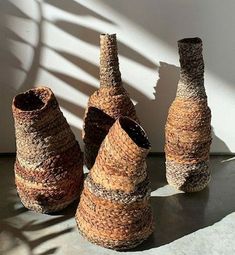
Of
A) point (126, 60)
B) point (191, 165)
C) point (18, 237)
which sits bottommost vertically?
point (18, 237)

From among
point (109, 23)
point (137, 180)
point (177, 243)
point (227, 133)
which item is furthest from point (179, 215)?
point (109, 23)

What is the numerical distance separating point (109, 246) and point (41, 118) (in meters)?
0.30

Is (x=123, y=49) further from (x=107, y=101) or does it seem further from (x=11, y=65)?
(x=11, y=65)

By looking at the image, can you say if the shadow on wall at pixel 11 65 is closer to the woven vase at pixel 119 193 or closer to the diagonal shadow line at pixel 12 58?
the diagonal shadow line at pixel 12 58

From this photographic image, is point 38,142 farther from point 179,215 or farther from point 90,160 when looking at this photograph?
point 179,215

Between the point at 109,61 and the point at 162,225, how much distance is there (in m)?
0.38

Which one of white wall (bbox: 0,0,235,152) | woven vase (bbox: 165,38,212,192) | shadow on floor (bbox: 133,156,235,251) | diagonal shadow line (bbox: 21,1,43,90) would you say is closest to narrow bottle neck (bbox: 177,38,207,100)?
woven vase (bbox: 165,38,212,192)

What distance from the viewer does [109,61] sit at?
111 cm

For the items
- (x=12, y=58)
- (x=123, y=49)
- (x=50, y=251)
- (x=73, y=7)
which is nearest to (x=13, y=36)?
(x=12, y=58)

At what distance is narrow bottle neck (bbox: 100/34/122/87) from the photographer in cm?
109

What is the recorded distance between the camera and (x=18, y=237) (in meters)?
1.04

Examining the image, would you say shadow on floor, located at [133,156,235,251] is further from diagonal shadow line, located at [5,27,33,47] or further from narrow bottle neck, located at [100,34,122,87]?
diagonal shadow line, located at [5,27,33,47]

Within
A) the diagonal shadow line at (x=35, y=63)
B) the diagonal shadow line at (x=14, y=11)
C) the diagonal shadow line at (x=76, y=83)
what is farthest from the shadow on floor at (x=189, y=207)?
the diagonal shadow line at (x=14, y=11)

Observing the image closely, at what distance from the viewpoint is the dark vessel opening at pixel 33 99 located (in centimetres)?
108
